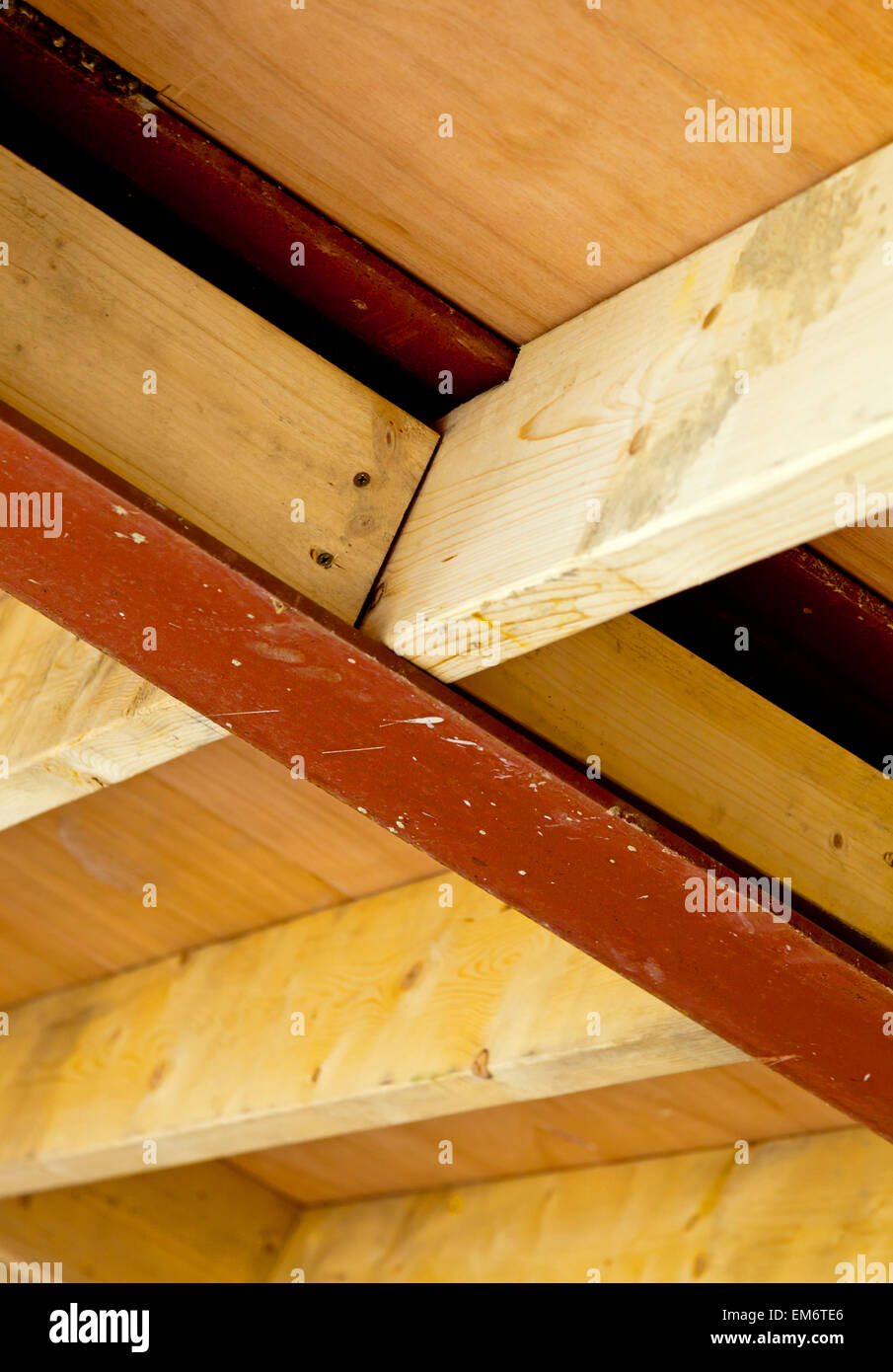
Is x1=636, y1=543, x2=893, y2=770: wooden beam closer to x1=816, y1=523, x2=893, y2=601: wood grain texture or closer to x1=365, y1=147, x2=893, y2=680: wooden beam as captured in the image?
x1=816, y1=523, x2=893, y2=601: wood grain texture

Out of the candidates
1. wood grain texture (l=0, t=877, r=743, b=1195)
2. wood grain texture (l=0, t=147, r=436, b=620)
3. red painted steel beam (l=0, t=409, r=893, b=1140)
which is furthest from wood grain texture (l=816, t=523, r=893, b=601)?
wood grain texture (l=0, t=877, r=743, b=1195)

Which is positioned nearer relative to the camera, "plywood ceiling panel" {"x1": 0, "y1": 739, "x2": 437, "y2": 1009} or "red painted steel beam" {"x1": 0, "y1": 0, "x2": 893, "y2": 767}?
Result: "red painted steel beam" {"x1": 0, "y1": 0, "x2": 893, "y2": 767}

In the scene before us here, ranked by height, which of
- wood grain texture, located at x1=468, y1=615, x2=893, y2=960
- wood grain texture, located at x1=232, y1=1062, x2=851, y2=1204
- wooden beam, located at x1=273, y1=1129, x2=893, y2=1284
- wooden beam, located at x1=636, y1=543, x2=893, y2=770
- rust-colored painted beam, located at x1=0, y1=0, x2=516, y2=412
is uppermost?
→ rust-colored painted beam, located at x1=0, y1=0, x2=516, y2=412

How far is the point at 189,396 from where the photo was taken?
1335mm

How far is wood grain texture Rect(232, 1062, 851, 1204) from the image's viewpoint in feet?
8.58

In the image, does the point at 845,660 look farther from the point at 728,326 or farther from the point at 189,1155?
the point at 189,1155

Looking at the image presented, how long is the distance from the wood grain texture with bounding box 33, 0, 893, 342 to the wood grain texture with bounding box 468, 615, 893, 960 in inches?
14.4

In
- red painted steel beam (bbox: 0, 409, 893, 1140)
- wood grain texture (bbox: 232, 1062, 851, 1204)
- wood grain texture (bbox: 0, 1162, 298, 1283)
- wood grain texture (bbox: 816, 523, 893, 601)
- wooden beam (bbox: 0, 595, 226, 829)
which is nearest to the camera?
red painted steel beam (bbox: 0, 409, 893, 1140)

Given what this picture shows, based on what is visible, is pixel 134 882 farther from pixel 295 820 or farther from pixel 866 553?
pixel 866 553

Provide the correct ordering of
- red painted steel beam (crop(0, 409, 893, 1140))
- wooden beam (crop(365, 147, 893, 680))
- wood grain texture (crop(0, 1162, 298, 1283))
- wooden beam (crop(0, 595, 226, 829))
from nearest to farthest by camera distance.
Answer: wooden beam (crop(365, 147, 893, 680)), red painted steel beam (crop(0, 409, 893, 1140)), wooden beam (crop(0, 595, 226, 829)), wood grain texture (crop(0, 1162, 298, 1283))

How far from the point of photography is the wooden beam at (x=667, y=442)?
1.03 metres

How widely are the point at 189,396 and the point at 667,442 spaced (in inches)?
18.0

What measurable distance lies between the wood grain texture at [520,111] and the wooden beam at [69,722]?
22.3 inches
